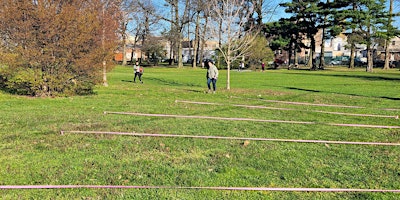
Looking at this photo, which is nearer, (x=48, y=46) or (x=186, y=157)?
(x=186, y=157)

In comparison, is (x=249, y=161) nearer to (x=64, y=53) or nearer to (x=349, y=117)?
(x=349, y=117)

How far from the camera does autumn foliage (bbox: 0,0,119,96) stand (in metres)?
11.7

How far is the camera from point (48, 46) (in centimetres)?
1208

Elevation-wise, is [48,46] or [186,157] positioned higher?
[48,46]

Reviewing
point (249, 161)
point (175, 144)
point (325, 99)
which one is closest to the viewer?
point (249, 161)

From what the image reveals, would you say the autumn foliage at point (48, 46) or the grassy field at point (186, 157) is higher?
the autumn foliage at point (48, 46)

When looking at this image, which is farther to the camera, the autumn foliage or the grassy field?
the autumn foliage

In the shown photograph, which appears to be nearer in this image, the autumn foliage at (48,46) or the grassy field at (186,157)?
the grassy field at (186,157)

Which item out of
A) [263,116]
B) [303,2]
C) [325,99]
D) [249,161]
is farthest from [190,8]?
[249,161]

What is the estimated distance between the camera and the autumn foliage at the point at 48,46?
1170 cm

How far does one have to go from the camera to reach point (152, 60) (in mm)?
71750

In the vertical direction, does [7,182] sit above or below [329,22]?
below

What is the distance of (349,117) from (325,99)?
474 centimetres

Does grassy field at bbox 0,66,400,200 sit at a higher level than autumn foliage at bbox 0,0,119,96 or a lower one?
lower
